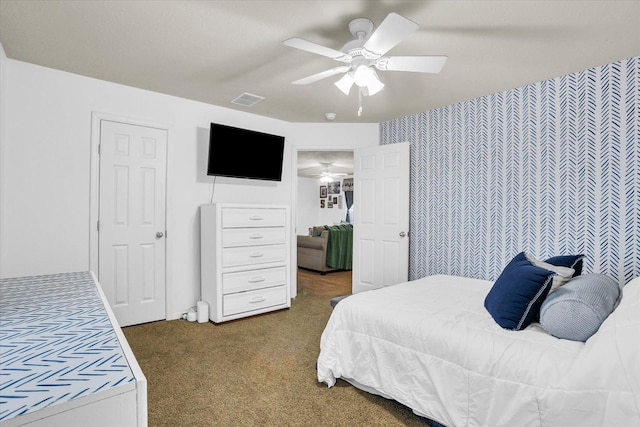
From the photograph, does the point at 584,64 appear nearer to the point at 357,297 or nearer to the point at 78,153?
the point at 357,297

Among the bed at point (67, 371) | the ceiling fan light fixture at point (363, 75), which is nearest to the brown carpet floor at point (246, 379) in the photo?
the bed at point (67, 371)

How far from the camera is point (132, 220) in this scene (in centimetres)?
319

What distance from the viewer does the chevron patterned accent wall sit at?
99.4 inches

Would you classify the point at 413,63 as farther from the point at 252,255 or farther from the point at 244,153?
the point at 252,255

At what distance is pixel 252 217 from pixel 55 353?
2525mm

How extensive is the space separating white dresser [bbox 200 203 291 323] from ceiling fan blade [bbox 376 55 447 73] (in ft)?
6.51

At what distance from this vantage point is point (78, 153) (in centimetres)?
288

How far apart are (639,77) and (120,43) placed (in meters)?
3.67

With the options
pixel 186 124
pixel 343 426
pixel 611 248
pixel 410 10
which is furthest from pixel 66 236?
pixel 611 248

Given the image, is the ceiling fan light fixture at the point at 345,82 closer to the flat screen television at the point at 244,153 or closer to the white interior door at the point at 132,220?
the flat screen television at the point at 244,153

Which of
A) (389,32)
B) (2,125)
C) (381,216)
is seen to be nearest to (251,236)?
(381,216)

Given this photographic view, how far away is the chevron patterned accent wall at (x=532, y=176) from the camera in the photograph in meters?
2.53

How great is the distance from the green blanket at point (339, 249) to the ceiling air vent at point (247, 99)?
3.01 m

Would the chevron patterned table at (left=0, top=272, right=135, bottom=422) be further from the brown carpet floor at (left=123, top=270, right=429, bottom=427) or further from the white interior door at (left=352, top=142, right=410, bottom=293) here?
the white interior door at (left=352, top=142, right=410, bottom=293)
